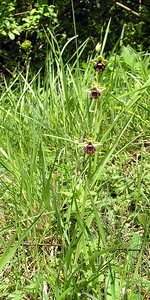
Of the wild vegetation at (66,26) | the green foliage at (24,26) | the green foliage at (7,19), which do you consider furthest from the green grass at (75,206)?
the wild vegetation at (66,26)

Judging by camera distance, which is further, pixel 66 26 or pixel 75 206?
pixel 66 26

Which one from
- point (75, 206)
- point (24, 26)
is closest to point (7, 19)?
point (24, 26)

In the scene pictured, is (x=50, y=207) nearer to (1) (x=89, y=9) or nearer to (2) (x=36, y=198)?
(2) (x=36, y=198)

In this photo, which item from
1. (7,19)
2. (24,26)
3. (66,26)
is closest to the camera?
(7,19)

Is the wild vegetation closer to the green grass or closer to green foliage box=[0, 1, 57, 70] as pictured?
green foliage box=[0, 1, 57, 70]

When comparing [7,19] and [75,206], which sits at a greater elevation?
[7,19]

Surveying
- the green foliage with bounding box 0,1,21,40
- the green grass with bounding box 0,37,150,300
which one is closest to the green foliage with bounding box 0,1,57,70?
the green foliage with bounding box 0,1,21,40

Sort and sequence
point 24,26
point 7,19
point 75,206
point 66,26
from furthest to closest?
point 66,26
point 24,26
point 7,19
point 75,206

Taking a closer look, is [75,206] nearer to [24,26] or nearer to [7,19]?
[7,19]

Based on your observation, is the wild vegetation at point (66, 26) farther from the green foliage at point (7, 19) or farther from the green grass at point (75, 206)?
the green grass at point (75, 206)
